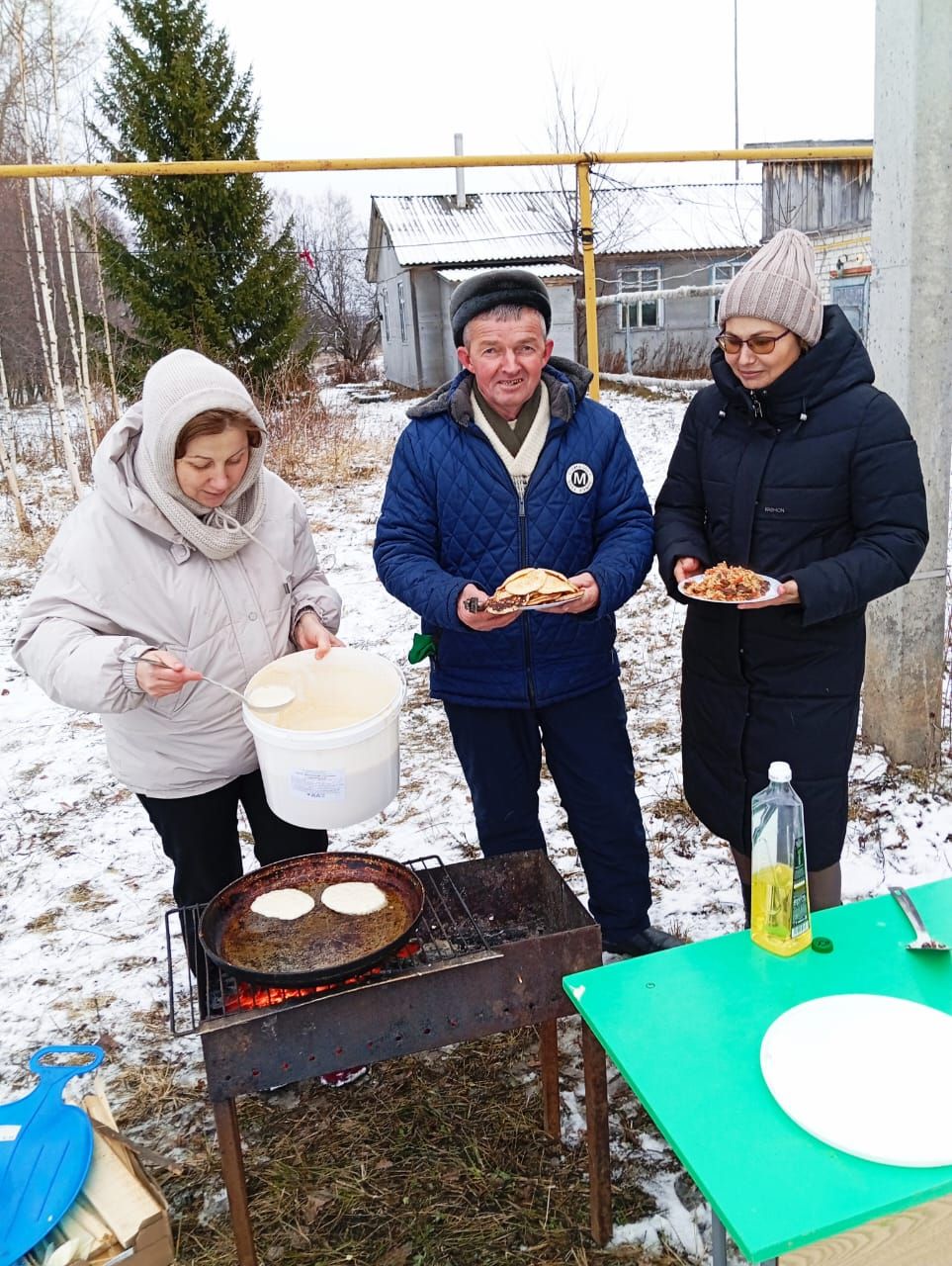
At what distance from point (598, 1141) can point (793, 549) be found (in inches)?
58.7

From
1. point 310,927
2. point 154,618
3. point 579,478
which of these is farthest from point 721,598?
point 154,618

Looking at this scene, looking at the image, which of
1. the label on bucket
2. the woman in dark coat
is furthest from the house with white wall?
the label on bucket

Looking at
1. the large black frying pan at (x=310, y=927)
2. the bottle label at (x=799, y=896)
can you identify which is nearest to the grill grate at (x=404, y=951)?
the large black frying pan at (x=310, y=927)

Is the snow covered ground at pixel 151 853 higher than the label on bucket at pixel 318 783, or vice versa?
the label on bucket at pixel 318 783

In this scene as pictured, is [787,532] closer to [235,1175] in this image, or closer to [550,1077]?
[550,1077]

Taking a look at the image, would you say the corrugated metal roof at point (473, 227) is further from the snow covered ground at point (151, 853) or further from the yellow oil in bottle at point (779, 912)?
the yellow oil in bottle at point (779, 912)

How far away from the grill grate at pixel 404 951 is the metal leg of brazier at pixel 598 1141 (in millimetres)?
336

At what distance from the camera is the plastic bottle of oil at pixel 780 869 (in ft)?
5.64

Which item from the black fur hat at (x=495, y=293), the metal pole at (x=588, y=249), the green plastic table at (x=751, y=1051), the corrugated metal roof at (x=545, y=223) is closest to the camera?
the green plastic table at (x=751, y=1051)

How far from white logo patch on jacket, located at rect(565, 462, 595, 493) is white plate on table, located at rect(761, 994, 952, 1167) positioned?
57.1 inches

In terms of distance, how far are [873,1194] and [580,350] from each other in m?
18.0

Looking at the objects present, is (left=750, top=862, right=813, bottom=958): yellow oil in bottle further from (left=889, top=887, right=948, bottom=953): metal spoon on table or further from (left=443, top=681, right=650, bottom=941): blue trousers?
(left=443, top=681, right=650, bottom=941): blue trousers

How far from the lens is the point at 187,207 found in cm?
1387

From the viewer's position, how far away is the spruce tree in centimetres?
1359
